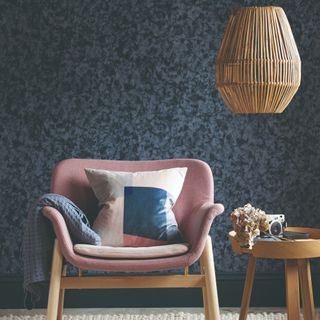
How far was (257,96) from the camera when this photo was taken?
3.75m

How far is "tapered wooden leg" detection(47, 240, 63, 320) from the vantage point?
3492 mm

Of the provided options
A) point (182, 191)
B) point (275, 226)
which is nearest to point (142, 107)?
point (182, 191)

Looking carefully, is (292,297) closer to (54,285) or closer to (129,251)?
(129,251)

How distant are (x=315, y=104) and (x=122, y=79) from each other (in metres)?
1.11

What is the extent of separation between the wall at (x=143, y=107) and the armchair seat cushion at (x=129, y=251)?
1.07 m

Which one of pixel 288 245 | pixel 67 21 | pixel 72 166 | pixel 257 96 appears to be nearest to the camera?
pixel 288 245

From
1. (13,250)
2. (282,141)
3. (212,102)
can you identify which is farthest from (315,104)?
(13,250)

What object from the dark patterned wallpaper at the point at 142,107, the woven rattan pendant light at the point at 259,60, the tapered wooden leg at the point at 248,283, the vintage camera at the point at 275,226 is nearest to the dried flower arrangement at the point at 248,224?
the vintage camera at the point at 275,226

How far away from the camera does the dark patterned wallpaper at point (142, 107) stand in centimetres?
455

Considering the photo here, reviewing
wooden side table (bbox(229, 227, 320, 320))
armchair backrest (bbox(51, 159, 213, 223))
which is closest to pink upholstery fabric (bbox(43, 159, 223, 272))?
armchair backrest (bbox(51, 159, 213, 223))

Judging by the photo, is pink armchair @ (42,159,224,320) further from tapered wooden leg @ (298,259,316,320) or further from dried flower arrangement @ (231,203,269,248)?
tapered wooden leg @ (298,259,316,320)

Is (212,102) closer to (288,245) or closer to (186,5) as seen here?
(186,5)

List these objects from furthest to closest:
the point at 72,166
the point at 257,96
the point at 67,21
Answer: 1. the point at 67,21
2. the point at 72,166
3. the point at 257,96

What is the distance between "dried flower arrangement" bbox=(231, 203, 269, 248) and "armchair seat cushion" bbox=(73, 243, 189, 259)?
26 centimetres
